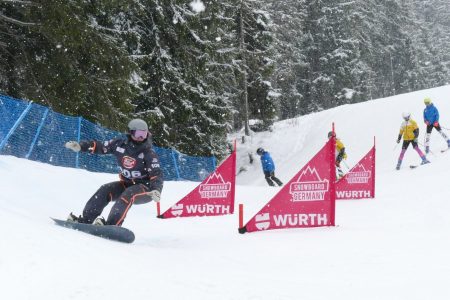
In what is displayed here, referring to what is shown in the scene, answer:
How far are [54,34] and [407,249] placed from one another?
10.7 metres

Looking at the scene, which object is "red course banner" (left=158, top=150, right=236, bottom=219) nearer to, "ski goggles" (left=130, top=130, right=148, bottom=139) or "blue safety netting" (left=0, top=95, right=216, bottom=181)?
"ski goggles" (left=130, top=130, right=148, bottom=139)

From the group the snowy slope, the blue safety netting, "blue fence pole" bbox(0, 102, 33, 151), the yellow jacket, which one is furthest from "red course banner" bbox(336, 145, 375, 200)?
"blue fence pole" bbox(0, 102, 33, 151)

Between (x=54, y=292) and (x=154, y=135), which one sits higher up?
(x=154, y=135)

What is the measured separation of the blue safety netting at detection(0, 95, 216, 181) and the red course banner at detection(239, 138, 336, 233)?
6.36m

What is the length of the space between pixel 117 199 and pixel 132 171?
501mm

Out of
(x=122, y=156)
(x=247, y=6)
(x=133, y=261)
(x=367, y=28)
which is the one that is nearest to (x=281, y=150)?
(x=247, y=6)

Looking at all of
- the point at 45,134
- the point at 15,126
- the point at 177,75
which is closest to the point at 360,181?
the point at 45,134

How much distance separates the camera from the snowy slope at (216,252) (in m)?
3.58

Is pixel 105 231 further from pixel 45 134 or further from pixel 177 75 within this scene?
pixel 177 75

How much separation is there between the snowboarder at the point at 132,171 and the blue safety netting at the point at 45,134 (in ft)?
15.8

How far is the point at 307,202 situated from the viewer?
23.3ft

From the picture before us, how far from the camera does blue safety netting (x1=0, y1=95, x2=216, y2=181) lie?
35.7 feet

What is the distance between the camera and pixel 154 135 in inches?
770

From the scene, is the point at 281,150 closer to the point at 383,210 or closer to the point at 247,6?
the point at 247,6
